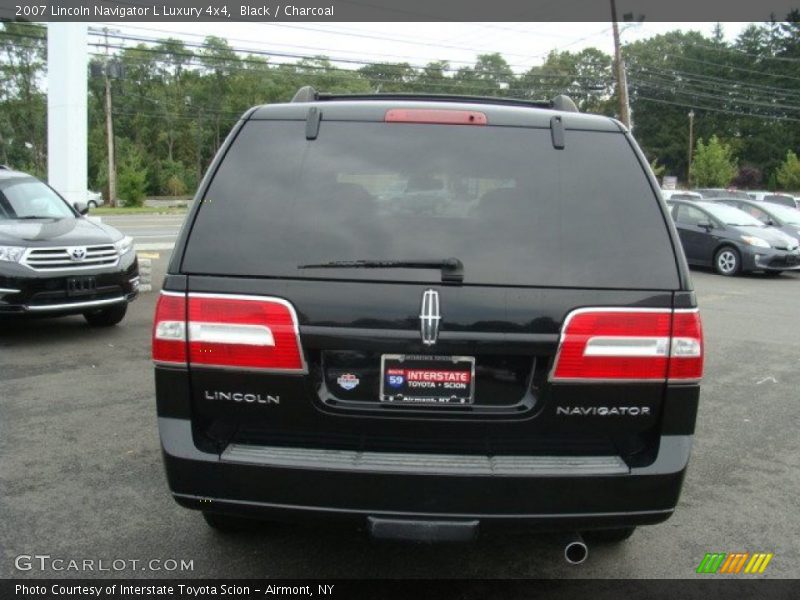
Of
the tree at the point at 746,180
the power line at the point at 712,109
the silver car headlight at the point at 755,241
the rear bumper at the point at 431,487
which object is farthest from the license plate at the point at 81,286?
the power line at the point at 712,109

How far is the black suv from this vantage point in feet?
8.36

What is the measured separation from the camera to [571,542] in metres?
2.81

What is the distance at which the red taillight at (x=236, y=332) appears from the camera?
257 centimetres

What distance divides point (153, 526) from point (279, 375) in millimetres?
1533

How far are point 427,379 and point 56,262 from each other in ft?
19.7

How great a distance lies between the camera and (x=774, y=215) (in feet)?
59.1

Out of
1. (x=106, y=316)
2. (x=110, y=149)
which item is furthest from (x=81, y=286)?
(x=110, y=149)

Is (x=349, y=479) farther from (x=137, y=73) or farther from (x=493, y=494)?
(x=137, y=73)

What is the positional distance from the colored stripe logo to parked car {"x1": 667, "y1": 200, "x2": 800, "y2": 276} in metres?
12.5

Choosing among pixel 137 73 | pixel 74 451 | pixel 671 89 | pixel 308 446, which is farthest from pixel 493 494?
pixel 671 89

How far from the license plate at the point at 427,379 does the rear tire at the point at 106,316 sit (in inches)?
256

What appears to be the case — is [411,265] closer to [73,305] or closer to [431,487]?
[431,487]

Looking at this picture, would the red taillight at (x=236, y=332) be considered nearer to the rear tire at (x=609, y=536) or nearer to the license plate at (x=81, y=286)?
the rear tire at (x=609, y=536)

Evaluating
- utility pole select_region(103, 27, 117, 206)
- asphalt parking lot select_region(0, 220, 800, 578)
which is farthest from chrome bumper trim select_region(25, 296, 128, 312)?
utility pole select_region(103, 27, 117, 206)
